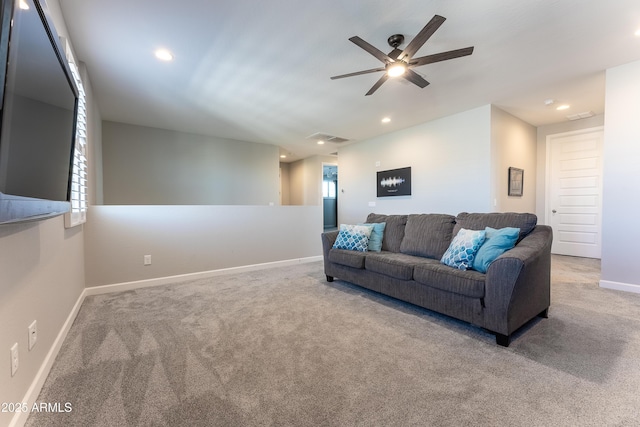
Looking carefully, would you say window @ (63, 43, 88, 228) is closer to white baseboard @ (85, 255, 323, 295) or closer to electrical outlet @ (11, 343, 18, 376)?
white baseboard @ (85, 255, 323, 295)

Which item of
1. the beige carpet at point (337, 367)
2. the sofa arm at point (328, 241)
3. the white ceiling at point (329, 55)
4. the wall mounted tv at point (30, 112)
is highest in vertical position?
the white ceiling at point (329, 55)

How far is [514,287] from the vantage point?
1.88 metres

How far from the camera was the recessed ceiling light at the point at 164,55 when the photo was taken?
8.63 ft

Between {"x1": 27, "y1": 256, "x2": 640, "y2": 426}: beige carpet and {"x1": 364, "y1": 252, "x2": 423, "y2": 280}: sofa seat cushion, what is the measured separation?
13.1 inches

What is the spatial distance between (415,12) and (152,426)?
305 centimetres

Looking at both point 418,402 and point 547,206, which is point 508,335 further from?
point 547,206

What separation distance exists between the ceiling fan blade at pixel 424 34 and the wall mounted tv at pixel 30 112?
2.05 m

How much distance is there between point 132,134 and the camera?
494cm

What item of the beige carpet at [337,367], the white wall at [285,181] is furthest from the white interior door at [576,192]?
the white wall at [285,181]

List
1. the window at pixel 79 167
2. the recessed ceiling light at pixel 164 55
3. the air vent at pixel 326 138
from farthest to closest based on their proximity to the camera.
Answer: the air vent at pixel 326 138, the recessed ceiling light at pixel 164 55, the window at pixel 79 167

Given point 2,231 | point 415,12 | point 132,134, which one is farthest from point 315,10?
point 132,134

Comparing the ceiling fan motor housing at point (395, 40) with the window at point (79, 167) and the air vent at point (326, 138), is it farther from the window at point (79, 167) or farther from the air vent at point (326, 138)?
the air vent at point (326, 138)

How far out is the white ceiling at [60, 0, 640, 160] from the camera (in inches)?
83.4

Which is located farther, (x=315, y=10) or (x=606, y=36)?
Result: (x=606, y=36)
